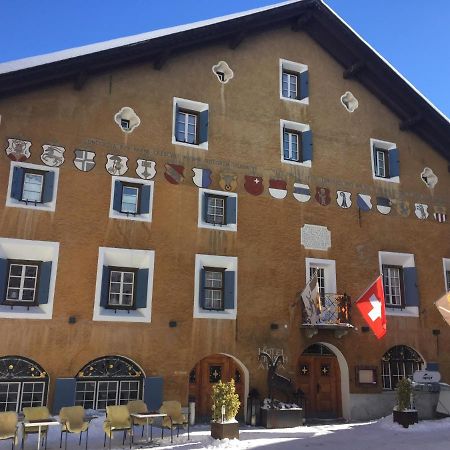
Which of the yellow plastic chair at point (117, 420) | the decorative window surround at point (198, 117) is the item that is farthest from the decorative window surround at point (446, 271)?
the yellow plastic chair at point (117, 420)

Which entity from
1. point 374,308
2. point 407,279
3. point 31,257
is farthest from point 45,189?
point 407,279

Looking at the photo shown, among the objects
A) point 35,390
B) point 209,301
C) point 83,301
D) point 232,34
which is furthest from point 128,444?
point 232,34

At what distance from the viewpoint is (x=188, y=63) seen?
54.5 ft

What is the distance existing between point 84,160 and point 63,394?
6200 mm

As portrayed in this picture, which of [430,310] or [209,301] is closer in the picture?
[209,301]

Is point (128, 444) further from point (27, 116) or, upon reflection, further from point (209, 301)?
point (27, 116)

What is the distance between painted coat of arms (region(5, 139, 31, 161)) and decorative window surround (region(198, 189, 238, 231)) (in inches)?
195

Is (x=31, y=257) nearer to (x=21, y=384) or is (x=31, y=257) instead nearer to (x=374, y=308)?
(x=21, y=384)

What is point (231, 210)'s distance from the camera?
15.8 metres

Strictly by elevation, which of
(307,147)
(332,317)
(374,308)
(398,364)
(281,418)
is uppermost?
(307,147)

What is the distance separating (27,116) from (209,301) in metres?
7.22

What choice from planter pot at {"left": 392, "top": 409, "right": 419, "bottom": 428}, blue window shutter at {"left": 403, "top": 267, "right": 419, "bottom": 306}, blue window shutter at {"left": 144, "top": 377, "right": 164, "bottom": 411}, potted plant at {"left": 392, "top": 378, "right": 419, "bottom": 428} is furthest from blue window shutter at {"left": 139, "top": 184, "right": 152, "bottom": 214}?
blue window shutter at {"left": 403, "top": 267, "right": 419, "bottom": 306}

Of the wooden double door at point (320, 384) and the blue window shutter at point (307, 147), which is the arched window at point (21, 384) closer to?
the wooden double door at point (320, 384)

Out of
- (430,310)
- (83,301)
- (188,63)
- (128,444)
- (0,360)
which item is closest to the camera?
(128,444)
